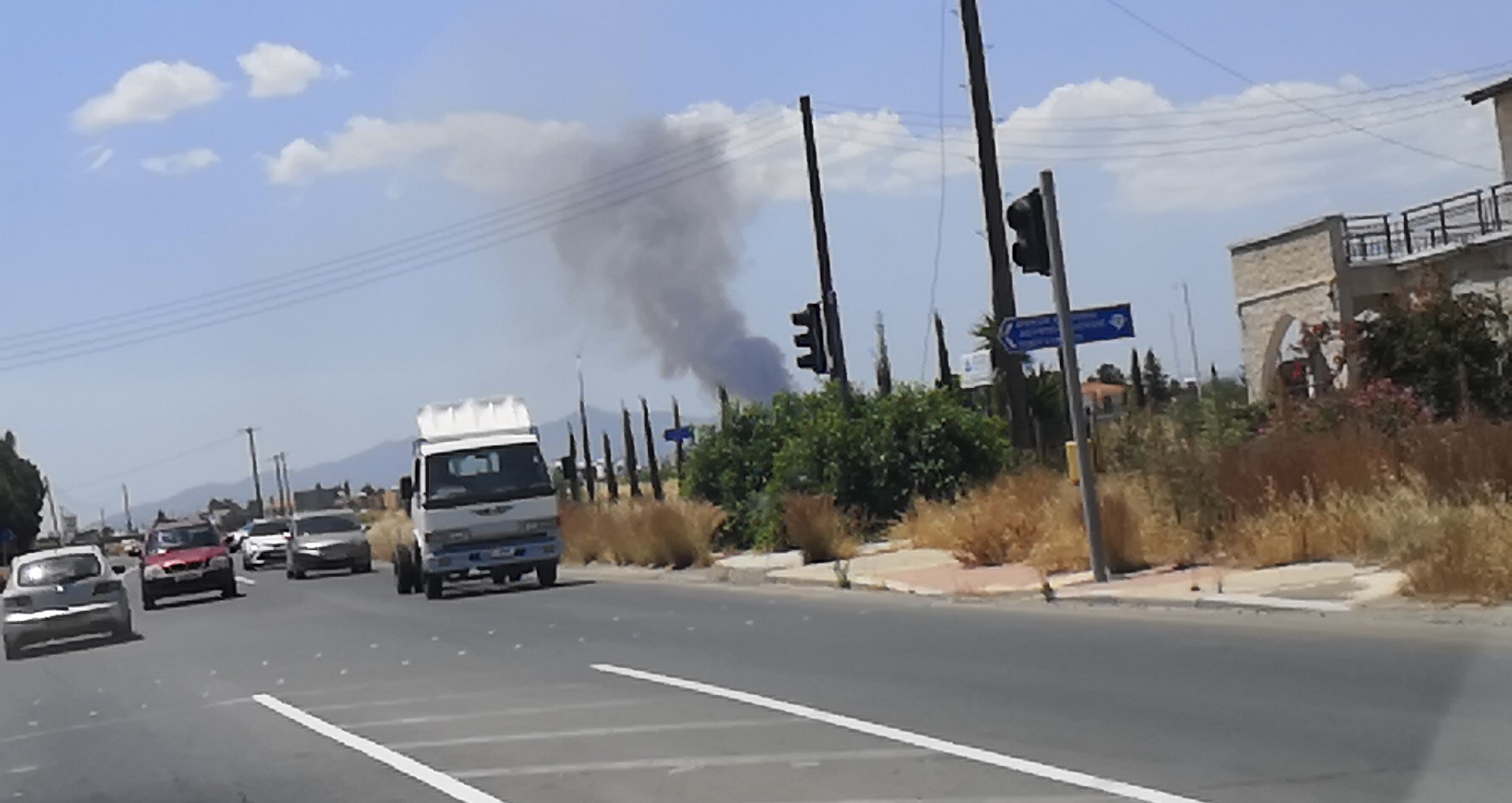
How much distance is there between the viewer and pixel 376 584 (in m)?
38.3

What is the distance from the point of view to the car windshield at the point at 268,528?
5925 cm

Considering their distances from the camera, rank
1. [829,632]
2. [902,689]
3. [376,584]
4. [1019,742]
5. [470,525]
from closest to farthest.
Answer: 1. [1019,742]
2. [902,689]
3. [829,632]
4. [470,525]
5. [376,584]

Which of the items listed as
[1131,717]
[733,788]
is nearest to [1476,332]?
[1131,717]

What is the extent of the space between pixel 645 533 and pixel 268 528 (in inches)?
1129

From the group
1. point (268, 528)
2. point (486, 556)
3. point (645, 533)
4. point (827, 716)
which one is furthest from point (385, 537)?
point (827, 716)

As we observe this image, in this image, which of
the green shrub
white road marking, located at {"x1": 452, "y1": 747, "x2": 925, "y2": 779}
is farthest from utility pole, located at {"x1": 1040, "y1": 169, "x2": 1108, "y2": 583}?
the green shrub

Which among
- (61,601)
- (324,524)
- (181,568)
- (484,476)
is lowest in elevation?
(61,601)

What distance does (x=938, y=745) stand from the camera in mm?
10633

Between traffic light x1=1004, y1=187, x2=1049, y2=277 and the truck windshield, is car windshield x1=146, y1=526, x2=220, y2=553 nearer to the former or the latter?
the truck windshield

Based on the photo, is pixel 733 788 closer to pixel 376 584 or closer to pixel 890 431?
pixel 890 431

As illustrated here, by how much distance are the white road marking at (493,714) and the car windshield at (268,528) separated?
152ft

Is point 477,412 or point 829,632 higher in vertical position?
point 477,412

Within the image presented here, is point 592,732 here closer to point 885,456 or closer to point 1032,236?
point 1032,236

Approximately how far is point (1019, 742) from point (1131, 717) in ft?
2.75
